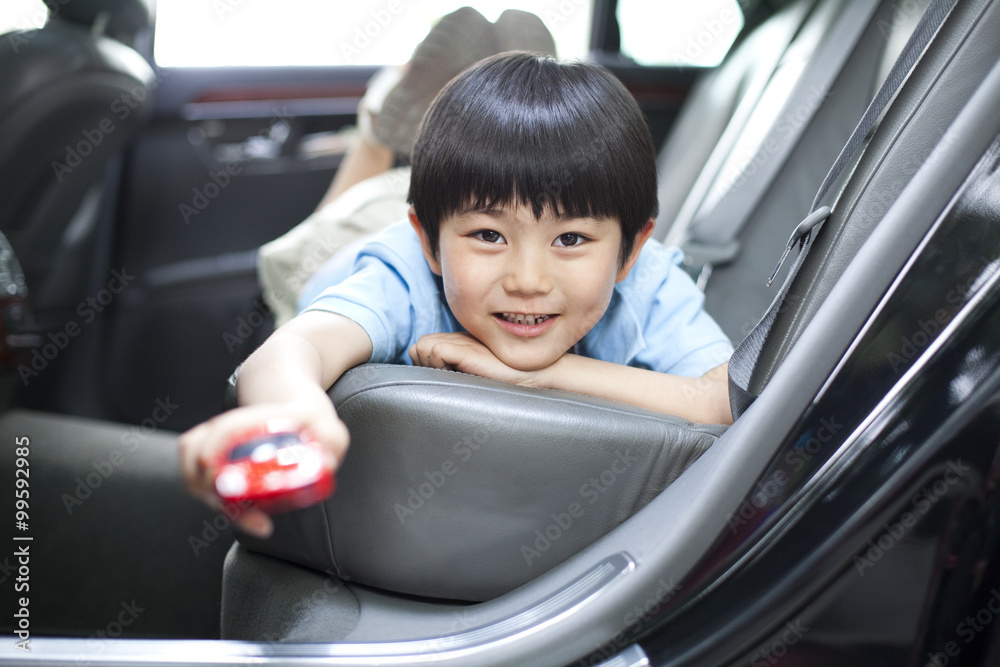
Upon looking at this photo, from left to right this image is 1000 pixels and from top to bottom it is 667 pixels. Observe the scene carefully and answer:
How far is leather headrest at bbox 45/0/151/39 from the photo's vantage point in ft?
4.46

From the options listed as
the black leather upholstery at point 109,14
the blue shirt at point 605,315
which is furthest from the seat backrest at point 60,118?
the blue shirt at point 605,315

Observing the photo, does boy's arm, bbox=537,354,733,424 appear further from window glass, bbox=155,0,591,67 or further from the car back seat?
window glass, bbox=155,0,591,67

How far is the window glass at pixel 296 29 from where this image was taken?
1.75 m

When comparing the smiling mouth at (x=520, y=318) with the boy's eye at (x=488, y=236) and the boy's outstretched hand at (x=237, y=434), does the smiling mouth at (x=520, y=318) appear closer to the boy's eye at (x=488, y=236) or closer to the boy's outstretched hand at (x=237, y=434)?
the boy's eye at (x=488, y=236)

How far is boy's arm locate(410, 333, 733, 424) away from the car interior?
10 cm

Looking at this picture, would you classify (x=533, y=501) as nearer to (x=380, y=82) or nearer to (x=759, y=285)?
(x=759, y=285)

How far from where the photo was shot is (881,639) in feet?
2.17

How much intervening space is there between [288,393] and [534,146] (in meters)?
0.33

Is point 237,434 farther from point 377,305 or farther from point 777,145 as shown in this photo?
A: point 777,145

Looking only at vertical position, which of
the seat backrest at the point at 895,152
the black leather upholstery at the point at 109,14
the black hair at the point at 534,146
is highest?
the seat backrest at the point at 895,152

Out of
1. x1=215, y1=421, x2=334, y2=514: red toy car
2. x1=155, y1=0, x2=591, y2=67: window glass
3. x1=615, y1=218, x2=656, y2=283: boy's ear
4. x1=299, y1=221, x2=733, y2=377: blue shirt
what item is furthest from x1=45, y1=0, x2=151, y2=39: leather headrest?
x1=215, y1=421, x2=334, y2=514: red toy car

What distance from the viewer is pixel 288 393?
571 mm

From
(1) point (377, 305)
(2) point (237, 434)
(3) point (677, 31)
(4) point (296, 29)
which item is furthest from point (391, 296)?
(3) point (677, 31)

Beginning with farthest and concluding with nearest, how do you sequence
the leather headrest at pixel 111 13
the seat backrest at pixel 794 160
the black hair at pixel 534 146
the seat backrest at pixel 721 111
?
1. the seat backrest at pixel 721 111
2. the leather headrest at pixel 111 13
3. the seat backrest at pixel 794 160
4. the black hair at pixel 534 146
